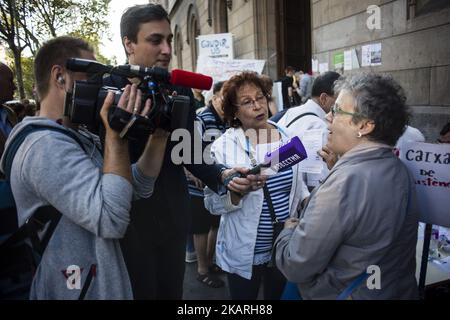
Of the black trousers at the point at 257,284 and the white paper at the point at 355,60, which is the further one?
the white paper at the point at 355,60

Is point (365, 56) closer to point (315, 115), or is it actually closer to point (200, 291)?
point (315, 115)

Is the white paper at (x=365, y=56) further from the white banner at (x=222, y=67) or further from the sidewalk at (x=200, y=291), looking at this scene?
the sidewalk at (x=200, y=291)

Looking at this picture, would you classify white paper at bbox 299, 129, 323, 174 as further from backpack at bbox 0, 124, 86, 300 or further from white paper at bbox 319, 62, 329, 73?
white paper at bbox 319, 62, 329, 73

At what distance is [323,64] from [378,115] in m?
5.74

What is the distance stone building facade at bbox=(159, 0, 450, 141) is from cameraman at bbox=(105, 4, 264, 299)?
13.0 ft

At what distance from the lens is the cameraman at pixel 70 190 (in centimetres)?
111

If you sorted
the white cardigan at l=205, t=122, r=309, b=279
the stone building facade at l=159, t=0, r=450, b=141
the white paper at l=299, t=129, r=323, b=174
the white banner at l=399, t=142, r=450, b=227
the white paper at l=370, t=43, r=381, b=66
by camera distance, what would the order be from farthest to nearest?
the white paper at l=370, t=43, r=381, b=66
the stone building facade at l=159, t=0, r=450, b=141
the white paper at l=299, t=129, r=323, b=174
the white cardigan at l=205, t=122, r=309, b=279
the white banner at l=399, t=142, r=450, b=227

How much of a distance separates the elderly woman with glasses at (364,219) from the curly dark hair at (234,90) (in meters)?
0.96

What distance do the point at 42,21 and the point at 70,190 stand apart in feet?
41.3

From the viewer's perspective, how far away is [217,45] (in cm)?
960

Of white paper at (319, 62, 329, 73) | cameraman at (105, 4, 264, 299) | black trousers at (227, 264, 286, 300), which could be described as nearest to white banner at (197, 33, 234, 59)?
white paper at (319, 62, 329, 73)

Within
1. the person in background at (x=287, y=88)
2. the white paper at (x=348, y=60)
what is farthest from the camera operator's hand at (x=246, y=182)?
the person in background at (x=287, y=88)

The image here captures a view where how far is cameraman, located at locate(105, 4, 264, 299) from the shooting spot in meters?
1.75

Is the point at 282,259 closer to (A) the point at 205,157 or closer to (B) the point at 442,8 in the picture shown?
(A) the point at 205,157
